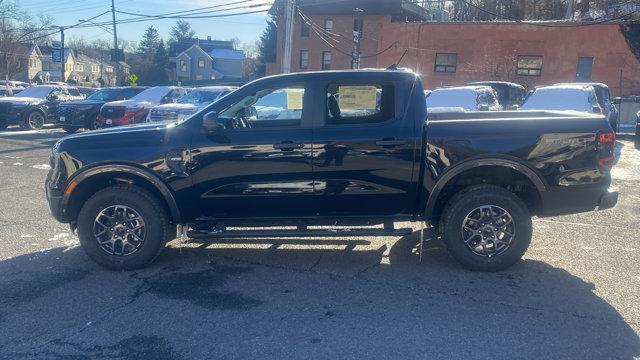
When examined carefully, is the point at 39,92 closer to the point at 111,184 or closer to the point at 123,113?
the point at 123,113

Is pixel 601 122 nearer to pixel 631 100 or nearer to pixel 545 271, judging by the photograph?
pixel 545 271

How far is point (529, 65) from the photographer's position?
32625 mm

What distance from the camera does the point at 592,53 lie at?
30.9m

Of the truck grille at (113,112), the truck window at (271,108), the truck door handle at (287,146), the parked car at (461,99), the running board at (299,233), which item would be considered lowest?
the running board at (299,233)

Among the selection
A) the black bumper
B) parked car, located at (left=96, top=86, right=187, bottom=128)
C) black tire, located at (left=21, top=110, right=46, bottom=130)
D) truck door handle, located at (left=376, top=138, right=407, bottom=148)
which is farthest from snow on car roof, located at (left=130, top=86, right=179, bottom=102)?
the black bumper

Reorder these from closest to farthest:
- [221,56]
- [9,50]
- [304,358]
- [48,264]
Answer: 1. [304,358]
2. [48,264]
3. [9,50]
4. [221,56]

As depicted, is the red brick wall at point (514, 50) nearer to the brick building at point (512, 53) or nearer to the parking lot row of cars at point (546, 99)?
the brick building at point (512, 53)

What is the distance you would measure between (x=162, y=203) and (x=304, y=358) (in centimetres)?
249

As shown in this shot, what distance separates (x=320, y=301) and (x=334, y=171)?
127cm

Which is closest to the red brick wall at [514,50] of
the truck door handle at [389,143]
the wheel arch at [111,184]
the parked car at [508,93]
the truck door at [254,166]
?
the parked car at [508,93]

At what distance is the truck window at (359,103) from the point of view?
5250 millimetres

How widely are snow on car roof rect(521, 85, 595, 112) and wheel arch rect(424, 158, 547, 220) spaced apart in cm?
941

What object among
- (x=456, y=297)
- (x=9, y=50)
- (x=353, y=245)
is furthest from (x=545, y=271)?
(x=9, y=50)

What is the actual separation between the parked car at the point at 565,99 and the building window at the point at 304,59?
32947mm
